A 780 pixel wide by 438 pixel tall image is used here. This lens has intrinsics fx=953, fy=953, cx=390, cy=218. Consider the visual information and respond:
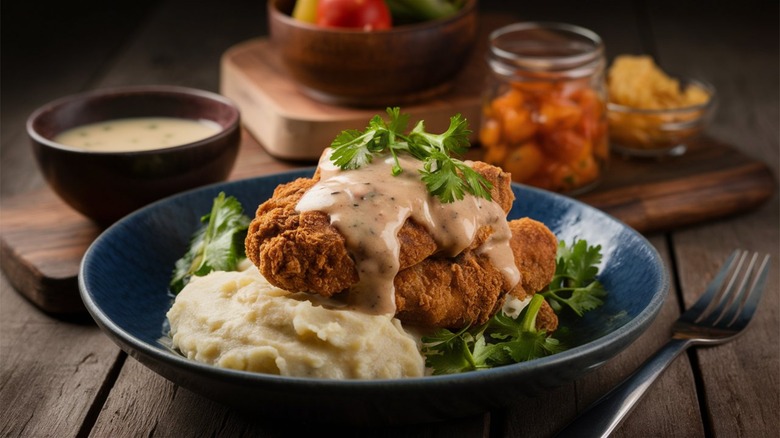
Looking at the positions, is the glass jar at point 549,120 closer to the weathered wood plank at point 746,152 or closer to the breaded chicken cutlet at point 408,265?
the weathered wood plank at point 746,152

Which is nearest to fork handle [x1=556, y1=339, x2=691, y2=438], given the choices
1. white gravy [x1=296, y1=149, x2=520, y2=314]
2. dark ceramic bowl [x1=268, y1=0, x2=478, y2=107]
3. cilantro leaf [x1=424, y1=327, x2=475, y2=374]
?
cilantro leaf [x1=424, y1=327, x2=475, y2=374]

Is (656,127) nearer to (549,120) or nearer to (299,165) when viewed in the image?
(549,120)

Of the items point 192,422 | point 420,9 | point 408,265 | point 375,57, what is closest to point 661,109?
point 420,9

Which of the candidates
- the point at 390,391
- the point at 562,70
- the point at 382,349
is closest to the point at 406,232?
the point at 382,349

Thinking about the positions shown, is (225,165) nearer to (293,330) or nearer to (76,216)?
(76,216)

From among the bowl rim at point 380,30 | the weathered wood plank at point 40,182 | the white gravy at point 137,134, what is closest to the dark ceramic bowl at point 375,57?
the bowl rim at point 380,30

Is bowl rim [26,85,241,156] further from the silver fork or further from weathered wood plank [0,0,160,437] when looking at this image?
the silver fork
